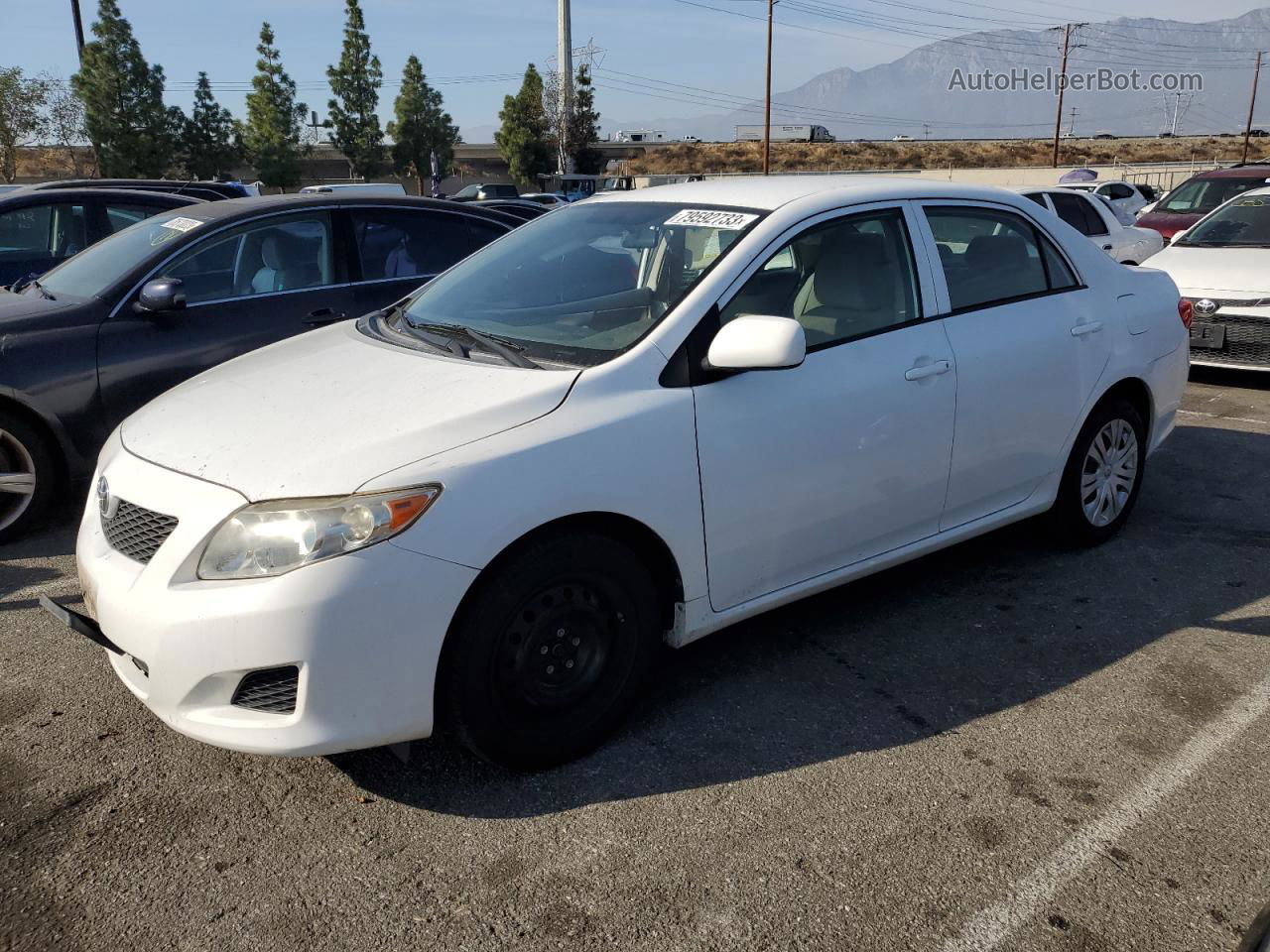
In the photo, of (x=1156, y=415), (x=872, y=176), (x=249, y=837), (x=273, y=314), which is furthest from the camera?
(x=273, y=314)

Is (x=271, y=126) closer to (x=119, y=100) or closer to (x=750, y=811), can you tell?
(x=119, y=100)

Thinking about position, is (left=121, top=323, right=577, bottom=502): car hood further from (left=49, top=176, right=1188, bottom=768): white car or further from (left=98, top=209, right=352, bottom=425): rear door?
(left=98, top=209, right=352, bottom=425): rear door

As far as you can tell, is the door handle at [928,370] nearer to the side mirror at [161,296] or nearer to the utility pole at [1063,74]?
the side mirror at [161,296]

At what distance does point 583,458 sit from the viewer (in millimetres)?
2855

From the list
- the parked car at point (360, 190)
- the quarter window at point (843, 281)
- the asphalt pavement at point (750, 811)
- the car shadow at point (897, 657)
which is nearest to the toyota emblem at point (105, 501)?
the asphalt pavement at point (750, 811)

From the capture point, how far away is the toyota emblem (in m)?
3.02

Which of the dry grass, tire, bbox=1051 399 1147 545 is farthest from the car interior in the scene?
the dry grass

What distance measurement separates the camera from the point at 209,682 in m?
2.62

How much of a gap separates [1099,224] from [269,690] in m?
11.0

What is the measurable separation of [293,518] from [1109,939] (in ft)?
7.16

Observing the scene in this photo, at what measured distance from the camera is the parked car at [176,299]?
4941 mm

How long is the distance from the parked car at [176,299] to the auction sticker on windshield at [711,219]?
2711mm

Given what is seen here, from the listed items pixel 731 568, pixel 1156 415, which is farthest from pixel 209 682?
pixel 1156 415

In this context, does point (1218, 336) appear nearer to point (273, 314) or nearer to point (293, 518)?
point (273, 314)
